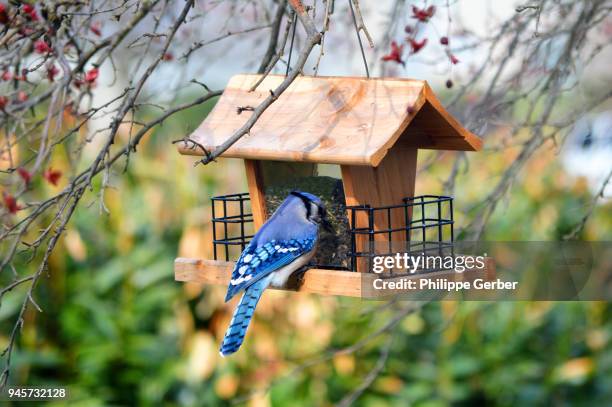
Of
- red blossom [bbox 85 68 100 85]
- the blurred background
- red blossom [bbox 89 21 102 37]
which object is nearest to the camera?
red blossom [bbox 85 68 100 85]

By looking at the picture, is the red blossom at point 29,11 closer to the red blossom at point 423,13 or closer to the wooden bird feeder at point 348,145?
the wooden bird feeder at point 348,145

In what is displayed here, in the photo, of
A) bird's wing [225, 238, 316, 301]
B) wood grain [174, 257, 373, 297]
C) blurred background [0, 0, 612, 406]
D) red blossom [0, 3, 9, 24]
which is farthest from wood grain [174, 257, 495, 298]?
blurred background [0, 0, 612, 406]

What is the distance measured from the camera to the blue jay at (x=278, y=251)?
3.54 meters

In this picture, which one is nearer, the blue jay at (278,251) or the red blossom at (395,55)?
the blue jay at (278,251)

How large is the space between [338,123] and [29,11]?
48.2 inches

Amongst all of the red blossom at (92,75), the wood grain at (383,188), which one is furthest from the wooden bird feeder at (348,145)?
the red blossom at (92,75)

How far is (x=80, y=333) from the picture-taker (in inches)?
251

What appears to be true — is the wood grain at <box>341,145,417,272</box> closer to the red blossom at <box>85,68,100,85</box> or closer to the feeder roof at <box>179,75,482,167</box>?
the feeder roof at <box>179,75,482,167</box>

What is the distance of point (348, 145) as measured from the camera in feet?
11.0

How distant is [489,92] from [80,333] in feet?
11.4

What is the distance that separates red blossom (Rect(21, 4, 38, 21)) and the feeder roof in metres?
0.79

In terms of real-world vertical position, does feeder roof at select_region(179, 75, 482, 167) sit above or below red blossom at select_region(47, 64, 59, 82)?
below

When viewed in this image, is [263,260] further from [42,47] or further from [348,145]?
[42,47]

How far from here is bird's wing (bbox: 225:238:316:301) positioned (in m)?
3.53
